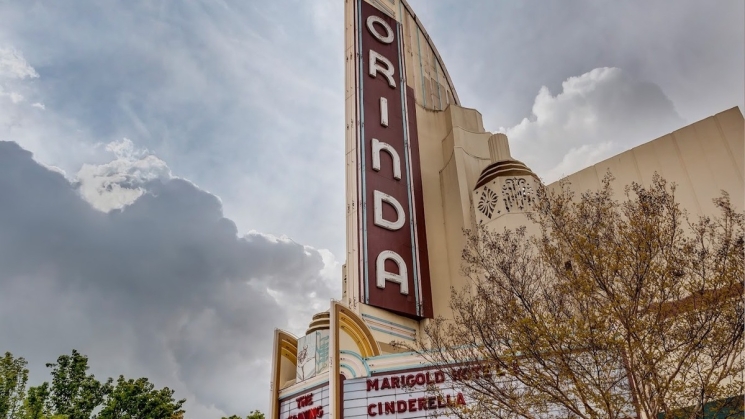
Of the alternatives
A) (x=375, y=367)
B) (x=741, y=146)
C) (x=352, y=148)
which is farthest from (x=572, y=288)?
(x=352, y=148)

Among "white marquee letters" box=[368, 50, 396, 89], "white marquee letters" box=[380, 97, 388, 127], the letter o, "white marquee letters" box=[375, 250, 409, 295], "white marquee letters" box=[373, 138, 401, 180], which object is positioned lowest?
"white marquee letters" box=[375, 250, 409, 295]

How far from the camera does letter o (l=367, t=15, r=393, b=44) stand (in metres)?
24.3

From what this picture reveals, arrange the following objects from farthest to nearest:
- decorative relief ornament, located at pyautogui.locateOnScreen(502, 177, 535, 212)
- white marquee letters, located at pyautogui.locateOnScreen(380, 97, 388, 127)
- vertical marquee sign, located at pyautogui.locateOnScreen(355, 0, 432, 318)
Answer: white marquee letters, located at pyautogui.locateOnScreen(380, 97, 388, 127), decorative relief ornament, located at pyautogui.locateOnScreen(502, 177, 535, 212), vertical marquee sign, located at pyautogui.locateOnScreen(355, 0, 432, 318)

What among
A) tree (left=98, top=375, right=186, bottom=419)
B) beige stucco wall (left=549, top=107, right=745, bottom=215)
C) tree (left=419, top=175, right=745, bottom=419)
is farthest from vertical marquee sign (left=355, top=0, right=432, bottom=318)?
tree (left=98, top=375, right=186, bottom=419)

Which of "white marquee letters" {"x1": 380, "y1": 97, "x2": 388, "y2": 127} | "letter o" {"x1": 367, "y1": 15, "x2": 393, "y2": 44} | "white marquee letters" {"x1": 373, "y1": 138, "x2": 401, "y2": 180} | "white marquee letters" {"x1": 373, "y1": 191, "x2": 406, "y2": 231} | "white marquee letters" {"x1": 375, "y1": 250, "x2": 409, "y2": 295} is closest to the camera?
"white marquee letters" {"x1": 375, "y1": 250, "x2": 409, "y2": 295}

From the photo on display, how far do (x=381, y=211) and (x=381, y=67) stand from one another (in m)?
7.58

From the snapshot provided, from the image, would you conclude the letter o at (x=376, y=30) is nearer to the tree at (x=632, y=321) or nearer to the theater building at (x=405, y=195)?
the theater building at (x=405, y=195)

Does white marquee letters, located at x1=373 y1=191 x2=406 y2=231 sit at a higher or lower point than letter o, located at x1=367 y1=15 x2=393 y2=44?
lower

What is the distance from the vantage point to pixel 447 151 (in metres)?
23.3

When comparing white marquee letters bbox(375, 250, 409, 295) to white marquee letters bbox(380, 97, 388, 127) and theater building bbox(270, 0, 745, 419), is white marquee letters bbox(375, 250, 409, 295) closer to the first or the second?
theater building bbox(270, 0, 745, 419)

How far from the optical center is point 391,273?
1823cm

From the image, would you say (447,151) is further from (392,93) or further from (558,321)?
(558,321)

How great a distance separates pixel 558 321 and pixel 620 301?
1009 millimetres

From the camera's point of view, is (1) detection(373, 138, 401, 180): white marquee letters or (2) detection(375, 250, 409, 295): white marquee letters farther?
(1) detection(373, 138, 401, 180): white marquee letters
